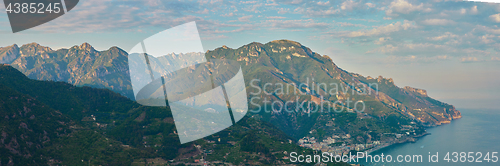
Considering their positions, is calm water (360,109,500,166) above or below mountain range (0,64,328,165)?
below

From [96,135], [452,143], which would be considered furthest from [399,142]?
[96,135]

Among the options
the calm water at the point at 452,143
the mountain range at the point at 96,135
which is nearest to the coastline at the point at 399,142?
the calm water at the point at 452,143

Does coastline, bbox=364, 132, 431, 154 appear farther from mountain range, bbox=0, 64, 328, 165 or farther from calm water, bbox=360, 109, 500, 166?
mountain range, bbox=0, 64, 328, 165

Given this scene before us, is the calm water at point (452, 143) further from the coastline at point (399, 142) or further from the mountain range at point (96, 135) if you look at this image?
the mountain range at point (96, 135)

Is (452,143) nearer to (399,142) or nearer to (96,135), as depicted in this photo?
(399,142)

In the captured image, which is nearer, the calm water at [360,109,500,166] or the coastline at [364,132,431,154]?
the calm water at [360,109,500,166]

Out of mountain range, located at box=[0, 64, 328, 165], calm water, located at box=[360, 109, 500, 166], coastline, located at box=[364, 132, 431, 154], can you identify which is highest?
mountain range, located at box=[0, 64, 328, 165]

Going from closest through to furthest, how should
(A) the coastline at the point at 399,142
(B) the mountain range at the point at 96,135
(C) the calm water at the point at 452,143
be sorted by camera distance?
(B) the mountain range at the point at 96,135
(C) the calm water at the point at 452,143
(A) the coastline at the point at 399,142

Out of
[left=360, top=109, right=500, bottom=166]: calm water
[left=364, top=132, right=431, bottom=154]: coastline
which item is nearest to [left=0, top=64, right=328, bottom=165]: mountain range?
[left=360, top=109, right=500, bottom=166]: calm water

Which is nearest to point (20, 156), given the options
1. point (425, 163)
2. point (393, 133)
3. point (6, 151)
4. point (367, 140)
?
point (6, 151)

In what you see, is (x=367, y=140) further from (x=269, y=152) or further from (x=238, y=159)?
(x=238, y=159)

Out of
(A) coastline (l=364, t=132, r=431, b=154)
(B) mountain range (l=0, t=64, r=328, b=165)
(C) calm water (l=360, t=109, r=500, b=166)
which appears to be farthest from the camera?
(A) coastline (l=364, t=132, r=431, b=154)
